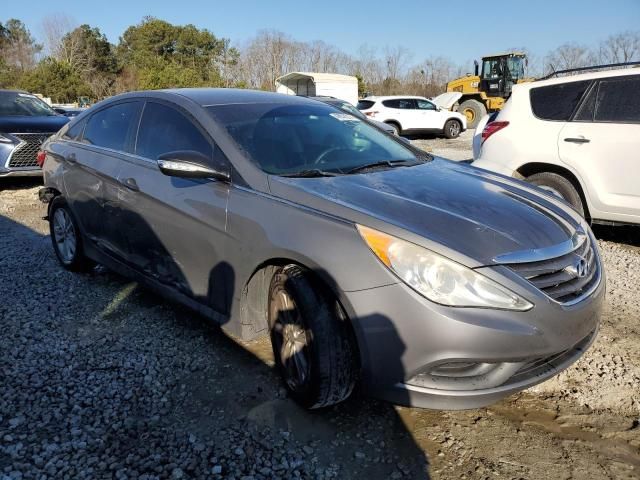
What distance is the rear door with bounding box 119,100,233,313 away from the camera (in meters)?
2.84

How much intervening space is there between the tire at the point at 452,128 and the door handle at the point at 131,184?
17.0 meters

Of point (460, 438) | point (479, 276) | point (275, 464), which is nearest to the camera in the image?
point (479, 276)

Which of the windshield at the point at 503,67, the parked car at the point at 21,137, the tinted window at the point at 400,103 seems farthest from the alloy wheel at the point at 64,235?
the windshield at the point at 503,67

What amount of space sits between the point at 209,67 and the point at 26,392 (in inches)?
2045

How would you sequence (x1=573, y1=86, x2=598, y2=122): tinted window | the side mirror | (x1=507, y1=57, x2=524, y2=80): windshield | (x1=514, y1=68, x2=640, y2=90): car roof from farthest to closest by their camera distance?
(x1=507, y1=57, x2=524, y2=80): windshield → (x1=573, y1=86, x2=598, y2=122): tinted window → (x1=514, y1=68, x2=640, y2=90): car roof → the side mirror

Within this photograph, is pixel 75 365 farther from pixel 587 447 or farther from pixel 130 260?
pixel 587 447

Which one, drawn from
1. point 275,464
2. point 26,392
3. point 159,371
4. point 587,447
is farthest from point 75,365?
point 587,447

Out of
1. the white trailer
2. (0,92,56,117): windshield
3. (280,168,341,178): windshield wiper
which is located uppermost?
the white trailer

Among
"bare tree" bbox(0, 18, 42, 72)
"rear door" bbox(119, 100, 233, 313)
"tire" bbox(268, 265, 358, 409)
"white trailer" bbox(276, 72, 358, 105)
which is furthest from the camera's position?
"bare tree" bbox(0, 18, 42, 72)

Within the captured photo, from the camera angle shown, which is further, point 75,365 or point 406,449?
point 75,365

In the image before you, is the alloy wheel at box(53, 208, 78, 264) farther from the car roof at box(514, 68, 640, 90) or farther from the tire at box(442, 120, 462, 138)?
the tire at box(442, 120, 462, 138)

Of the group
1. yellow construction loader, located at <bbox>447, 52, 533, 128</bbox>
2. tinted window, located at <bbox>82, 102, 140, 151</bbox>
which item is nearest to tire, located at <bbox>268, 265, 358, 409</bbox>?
tinted window, located at <bbox>82, 102, 140, 151</bbox>

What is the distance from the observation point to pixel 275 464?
221 cm

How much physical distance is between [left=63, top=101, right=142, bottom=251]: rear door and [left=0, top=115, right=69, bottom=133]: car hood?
4938mm
